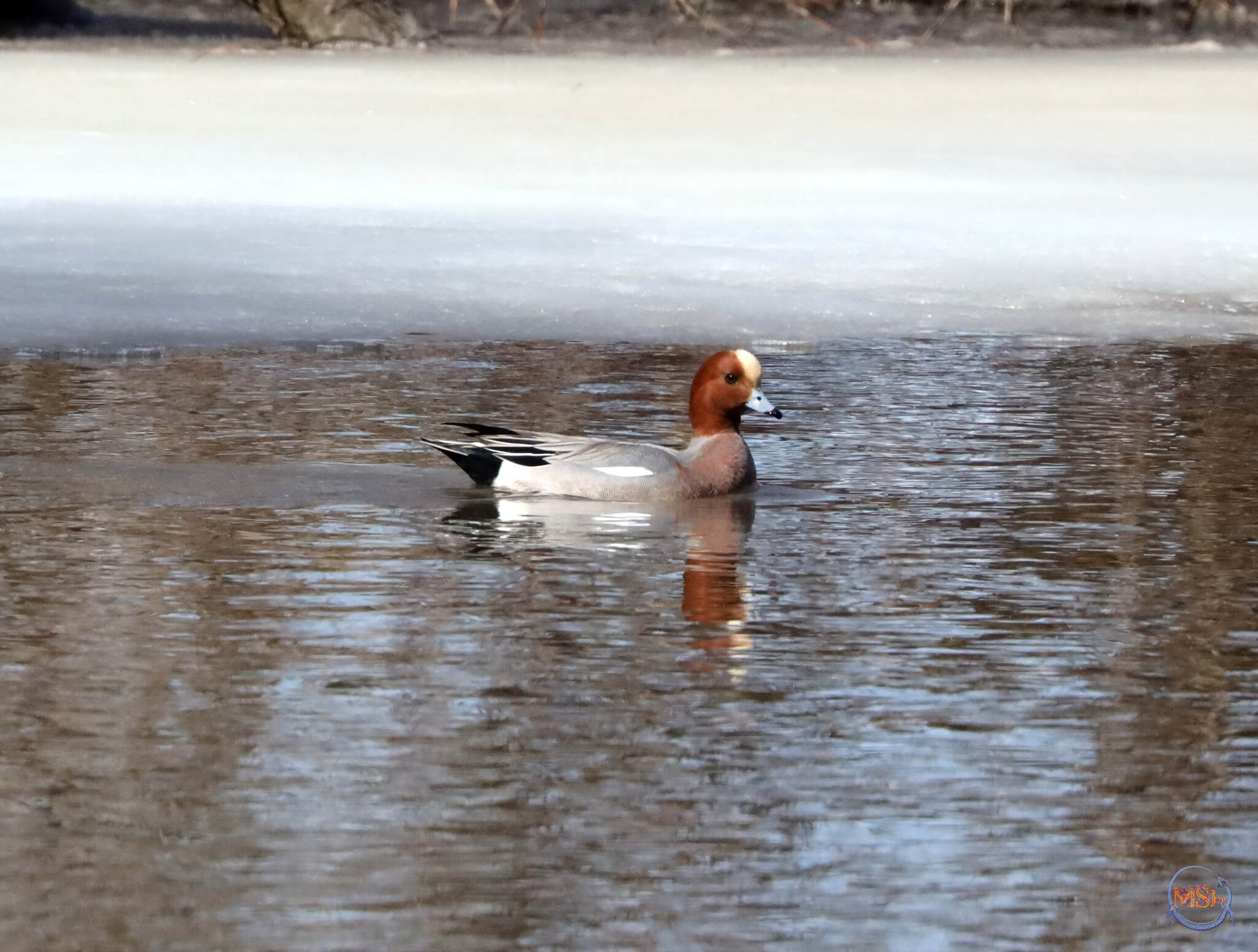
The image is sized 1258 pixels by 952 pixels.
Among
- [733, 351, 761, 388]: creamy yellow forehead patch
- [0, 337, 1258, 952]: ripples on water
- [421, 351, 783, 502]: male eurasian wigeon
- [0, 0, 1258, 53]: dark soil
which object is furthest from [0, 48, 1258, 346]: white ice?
[421, 351, 783, 502]: male eurasian wigeon

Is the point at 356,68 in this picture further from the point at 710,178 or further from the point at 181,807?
the point at 181,807

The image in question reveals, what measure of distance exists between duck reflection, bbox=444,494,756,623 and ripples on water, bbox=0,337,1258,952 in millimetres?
22

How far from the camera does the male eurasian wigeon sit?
23.3 ft

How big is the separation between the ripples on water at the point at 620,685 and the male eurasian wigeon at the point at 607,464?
8 centimetres

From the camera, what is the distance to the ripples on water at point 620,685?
12.6 feet

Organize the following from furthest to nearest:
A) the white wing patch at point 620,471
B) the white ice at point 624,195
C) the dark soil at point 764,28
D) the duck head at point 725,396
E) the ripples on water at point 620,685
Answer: the dark soil at point 764,28 → the white ice at point 624,195 → the duck head at point 725,396 → the white wing patch at point 620,471 → the ripples on water at point 620,685

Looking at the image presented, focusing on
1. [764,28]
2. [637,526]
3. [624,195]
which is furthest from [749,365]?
[764,28]

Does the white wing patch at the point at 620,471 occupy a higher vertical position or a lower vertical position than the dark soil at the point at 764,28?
lower

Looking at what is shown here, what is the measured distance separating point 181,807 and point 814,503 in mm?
3139

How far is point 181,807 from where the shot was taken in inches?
165

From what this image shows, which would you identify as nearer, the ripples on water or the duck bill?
the ripples on water

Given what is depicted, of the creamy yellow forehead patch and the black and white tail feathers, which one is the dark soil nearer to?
the creamy yellow forehead patch

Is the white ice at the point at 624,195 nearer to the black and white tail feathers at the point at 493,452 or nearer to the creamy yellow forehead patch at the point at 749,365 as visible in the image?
the creamy yellow forehead patch at the point at 749,365

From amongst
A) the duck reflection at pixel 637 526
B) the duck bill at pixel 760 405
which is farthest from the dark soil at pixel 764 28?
the duck reflection at pixel 637 526
